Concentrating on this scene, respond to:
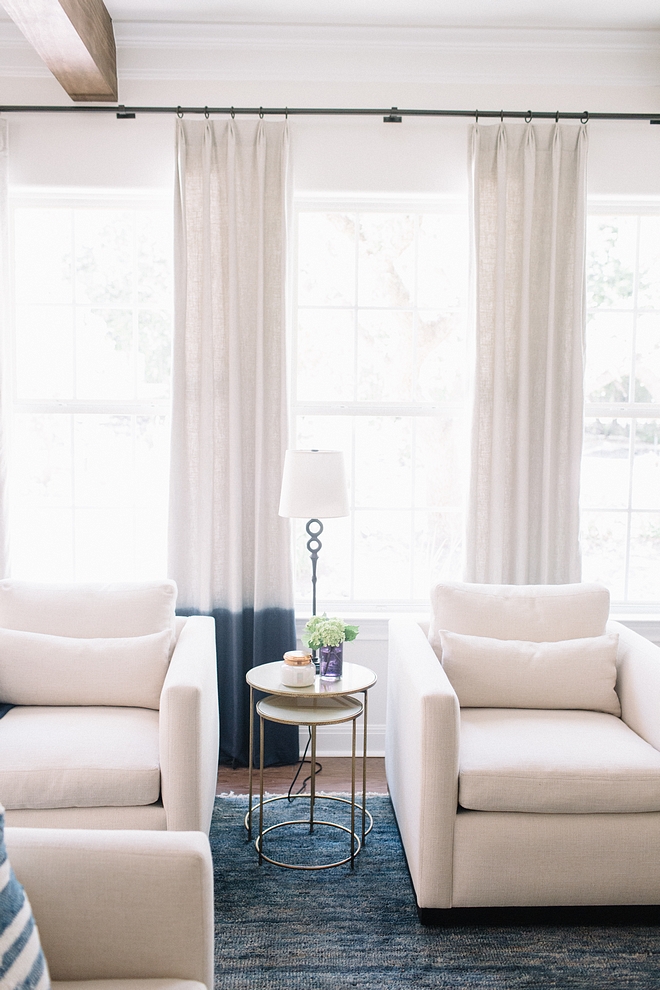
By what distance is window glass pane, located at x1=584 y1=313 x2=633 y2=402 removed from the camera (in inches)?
159

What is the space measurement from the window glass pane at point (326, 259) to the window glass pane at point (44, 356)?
1150 mm

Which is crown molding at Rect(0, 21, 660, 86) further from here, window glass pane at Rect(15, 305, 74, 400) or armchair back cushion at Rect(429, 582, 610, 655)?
armchair back cushion at Rect(429, 582, 610, 655)

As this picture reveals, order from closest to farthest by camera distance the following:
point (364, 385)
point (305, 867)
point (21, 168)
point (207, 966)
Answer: point (207, 966) → point (305, 867) → point (21, 168) → point (364, 385)

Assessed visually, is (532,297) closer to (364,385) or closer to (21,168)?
(364,385)

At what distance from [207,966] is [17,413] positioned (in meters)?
2.98

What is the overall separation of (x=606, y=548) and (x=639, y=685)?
1314 mm

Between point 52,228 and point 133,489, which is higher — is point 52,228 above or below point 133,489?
above

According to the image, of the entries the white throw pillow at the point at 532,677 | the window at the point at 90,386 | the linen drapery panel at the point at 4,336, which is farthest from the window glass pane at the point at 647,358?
the linen drapery panel at the point at 4,336

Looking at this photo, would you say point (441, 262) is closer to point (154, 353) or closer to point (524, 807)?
point (154, 353)

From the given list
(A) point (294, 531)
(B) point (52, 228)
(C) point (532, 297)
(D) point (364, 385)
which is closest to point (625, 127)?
(C) point (532, 297)

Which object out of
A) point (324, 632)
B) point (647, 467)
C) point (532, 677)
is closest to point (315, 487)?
point (324, 632)

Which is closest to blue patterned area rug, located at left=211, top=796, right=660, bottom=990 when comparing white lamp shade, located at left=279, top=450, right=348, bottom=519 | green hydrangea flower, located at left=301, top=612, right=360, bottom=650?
green hydrangea flower, located at left=301, top=612, right=360, bottom=650

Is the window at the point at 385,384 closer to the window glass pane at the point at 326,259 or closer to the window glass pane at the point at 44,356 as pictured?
the window glass pane at the point at 326,259

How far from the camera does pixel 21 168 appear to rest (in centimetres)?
379
